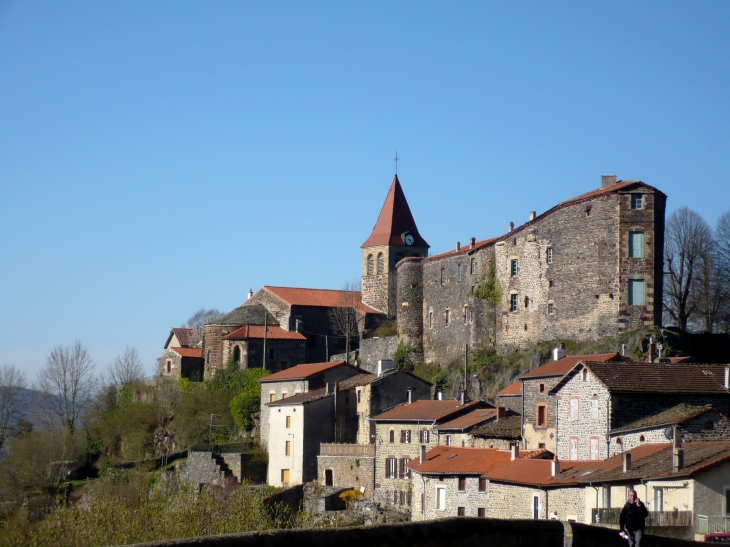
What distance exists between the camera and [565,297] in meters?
51.5

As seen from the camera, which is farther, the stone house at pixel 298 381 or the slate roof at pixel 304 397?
the stone house at pixel 298 381

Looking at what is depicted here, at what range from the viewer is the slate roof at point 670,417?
33844 millimetres

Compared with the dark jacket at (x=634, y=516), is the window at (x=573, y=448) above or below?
below

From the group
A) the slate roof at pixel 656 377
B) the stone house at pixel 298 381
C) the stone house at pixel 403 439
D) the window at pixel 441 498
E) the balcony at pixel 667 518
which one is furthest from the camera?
the stone house at pixel 298 381

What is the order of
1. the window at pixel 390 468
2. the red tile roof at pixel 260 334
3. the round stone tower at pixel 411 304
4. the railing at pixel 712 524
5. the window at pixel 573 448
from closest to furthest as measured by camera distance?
the railing at pixel 712 524 → the window at pixel 573 448 → the window at pixel 390 468 → the round stone tower at pixel 411 304 → the red tile roof at pixel 260 334

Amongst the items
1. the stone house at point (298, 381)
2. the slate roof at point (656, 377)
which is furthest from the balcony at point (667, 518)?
the stone house at point (298, 381)

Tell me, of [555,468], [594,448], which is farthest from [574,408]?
[555,468]

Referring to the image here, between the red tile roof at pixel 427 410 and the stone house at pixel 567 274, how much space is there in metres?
5.55

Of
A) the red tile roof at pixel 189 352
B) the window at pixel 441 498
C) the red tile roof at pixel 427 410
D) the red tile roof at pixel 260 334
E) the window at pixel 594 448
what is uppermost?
the red tile roof at pixel 260 334

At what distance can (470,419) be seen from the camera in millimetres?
46719

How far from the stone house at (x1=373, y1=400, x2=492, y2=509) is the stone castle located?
614 centimetres

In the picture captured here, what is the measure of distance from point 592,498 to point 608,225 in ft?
66.4

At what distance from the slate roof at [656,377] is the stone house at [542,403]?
301 centimetres

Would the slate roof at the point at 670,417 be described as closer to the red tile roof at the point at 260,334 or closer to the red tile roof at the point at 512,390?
the red tile roof at the point at 512,390
